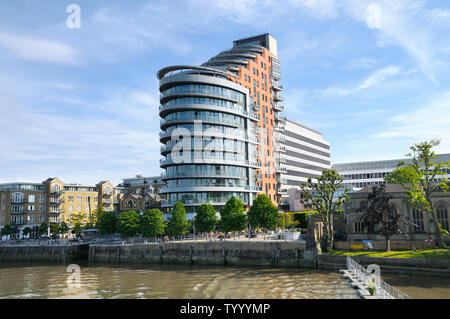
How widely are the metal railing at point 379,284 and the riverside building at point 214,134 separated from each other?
1584 inches

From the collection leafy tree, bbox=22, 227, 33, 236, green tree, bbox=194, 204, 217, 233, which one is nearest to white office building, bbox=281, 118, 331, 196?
green tree, bbox=194, 204, 217, 233

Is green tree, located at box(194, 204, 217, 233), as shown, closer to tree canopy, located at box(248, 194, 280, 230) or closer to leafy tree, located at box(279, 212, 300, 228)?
tree canopy, located at box(248, 194, 280, 230)

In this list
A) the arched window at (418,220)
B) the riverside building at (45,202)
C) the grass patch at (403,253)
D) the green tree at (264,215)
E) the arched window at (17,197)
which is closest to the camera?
the grass patch at (403,253)

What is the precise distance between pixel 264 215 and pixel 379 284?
32.5 m

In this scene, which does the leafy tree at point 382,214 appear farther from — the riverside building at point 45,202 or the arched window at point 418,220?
the riverside building at point 45,202

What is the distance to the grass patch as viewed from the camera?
41531 mm

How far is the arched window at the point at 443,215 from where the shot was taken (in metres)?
54.2

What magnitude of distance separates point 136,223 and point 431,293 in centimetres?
4906

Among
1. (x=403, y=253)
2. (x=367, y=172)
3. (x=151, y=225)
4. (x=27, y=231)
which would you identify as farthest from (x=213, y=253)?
(x=367, y=172)

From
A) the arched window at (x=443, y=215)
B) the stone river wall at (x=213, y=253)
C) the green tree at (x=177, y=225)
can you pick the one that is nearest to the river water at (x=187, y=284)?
the stone river wall at (x=213, y=253)

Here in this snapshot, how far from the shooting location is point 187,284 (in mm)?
39719

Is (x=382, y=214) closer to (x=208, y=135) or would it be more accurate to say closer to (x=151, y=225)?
(x=151, y=225)

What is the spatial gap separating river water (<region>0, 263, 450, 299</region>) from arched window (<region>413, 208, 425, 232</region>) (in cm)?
2015

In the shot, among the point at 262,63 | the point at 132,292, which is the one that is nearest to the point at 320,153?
the point at 262,63
